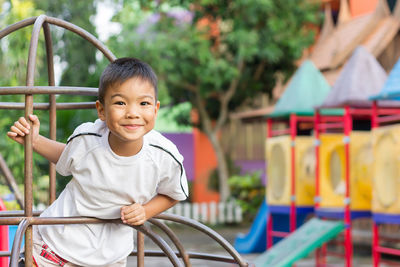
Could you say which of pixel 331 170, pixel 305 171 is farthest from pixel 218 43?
pixel 331 170

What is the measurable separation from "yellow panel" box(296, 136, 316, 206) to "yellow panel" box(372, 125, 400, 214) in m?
1.87

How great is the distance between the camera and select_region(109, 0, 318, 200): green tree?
505 inches

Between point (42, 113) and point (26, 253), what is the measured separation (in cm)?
659

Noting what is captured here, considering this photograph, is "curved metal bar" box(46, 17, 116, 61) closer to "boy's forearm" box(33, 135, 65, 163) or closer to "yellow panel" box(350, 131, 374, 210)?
"boy's forearm" box(33, 135, 65, 163)

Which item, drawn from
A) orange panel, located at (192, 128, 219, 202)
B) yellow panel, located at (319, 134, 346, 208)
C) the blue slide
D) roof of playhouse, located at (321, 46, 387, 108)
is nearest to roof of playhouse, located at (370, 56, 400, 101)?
roof of playhouse, located at (321, 46, 387, 108)

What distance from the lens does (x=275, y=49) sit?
13016mm

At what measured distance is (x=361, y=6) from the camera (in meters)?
12.2

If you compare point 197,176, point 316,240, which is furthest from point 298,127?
point 197,176

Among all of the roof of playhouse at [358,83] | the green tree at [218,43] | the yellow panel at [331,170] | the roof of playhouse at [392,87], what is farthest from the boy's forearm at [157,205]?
the green tree at [218,43]

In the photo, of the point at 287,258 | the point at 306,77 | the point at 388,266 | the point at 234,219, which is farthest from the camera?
the point at 234,219

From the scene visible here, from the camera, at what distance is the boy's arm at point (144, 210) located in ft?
6.16

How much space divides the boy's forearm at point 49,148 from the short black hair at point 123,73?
25cm

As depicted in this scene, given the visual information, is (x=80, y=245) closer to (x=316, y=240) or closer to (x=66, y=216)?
(x=66, y=216)

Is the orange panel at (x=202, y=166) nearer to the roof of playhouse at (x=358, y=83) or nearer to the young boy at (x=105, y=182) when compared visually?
the roof of playhouse at (x=358, y=83)
